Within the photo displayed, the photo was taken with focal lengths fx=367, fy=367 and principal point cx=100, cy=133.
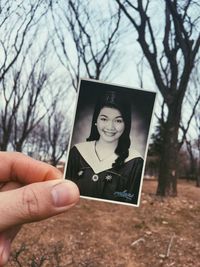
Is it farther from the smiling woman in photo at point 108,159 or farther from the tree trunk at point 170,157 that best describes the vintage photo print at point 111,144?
the tree trunk at point 170,157

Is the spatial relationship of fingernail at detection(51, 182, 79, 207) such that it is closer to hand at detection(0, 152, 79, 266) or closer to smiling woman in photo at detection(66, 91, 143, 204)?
hand at detection(0, 152, 79, 266)

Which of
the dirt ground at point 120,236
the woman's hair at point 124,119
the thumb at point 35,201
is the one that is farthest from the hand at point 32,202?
the dirt ground at point 120,236

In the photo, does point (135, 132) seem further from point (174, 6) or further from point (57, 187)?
point (174, 6)

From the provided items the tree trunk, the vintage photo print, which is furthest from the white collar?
the tree trunk

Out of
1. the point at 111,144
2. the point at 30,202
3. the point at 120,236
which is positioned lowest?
the point at 120,236

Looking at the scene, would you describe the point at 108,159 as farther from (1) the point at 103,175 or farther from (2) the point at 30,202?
(2) the point at 30,202

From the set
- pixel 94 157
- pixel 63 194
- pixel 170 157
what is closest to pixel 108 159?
pixel 94 157

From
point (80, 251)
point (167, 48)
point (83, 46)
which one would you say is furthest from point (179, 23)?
point (80, 251)
